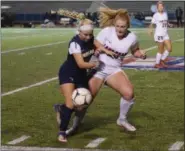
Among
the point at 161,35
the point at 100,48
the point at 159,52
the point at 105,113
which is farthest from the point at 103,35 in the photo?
the point at 161,35

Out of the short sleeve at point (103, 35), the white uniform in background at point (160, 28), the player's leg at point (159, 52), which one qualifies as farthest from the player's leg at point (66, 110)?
the white uniform in background at point (160, 28)

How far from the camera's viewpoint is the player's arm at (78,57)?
287 inches

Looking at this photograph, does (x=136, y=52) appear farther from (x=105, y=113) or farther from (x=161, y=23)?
(x=161, y=23)

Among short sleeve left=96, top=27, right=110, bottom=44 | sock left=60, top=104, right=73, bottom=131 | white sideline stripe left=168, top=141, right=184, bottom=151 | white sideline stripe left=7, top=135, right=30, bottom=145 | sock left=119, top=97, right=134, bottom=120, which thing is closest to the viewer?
white sideline stripe left=168, top=141, right=184, bottom=151

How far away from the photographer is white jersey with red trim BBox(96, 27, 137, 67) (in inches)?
307

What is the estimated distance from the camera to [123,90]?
7797mm

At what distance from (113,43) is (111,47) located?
0.21 feet

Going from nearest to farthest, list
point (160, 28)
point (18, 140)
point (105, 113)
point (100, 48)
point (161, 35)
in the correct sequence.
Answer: point (18, 140) < point (100, 48) < point (105, 113) < point (161, 35) < point (160, 28)

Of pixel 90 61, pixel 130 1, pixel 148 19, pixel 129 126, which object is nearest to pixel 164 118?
pixel 129 126

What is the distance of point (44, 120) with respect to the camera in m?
8.61

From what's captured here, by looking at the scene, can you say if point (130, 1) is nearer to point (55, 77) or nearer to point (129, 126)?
point (55, 77)

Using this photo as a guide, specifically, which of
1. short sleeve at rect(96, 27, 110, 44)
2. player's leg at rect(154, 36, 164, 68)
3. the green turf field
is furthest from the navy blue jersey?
player's leg at rect(154, 36, 164, 68)

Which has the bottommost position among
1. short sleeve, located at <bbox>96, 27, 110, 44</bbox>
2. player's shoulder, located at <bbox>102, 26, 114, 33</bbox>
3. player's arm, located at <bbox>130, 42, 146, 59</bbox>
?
player's arm, located at <bbox>130, 42, 146, 59</bbox>

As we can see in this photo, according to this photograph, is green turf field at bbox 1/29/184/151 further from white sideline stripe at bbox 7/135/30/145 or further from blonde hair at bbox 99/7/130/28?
blonde hair at bbox 99/7/130/28
